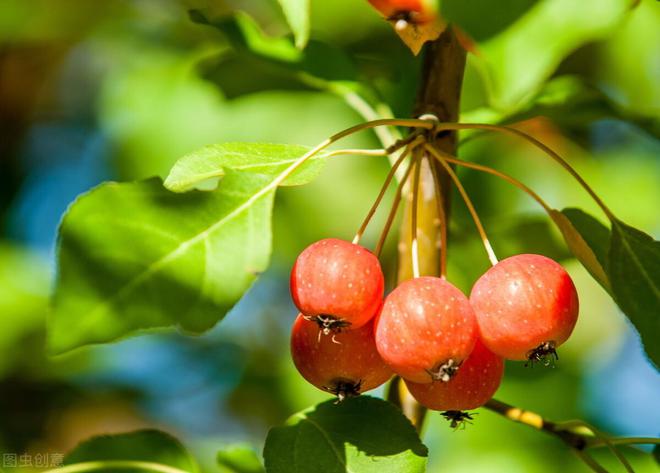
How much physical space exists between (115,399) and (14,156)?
104 centimetres

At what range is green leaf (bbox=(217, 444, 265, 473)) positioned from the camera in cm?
151

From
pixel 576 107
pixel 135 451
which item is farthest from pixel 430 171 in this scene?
pixel 135 451

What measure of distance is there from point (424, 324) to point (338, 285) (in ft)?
0.36

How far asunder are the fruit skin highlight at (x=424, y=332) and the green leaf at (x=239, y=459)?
487mm

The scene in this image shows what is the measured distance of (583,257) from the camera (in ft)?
3.92

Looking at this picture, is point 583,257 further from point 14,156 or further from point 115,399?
point 14,156

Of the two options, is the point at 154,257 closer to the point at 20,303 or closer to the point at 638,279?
the point at 638,279

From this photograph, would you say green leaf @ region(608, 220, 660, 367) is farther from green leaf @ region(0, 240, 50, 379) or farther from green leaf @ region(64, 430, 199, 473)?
green leaf @ region(0, 240, 50, 379)

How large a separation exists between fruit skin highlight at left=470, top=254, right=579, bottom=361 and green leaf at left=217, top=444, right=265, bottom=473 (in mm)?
542

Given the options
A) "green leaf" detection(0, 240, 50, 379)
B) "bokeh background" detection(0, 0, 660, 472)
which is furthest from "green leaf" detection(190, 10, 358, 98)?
"green leaf" detection(0, 240, 50, 379)

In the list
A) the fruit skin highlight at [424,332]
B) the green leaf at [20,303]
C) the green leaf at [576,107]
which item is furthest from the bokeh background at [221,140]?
the fruit skin highlight at [424,332]

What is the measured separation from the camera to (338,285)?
43.1 inches

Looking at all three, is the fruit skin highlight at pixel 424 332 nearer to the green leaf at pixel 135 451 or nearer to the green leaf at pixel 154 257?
the green leaf at pixel 154 257

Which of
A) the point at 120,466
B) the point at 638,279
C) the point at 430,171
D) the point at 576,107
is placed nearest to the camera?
the point at 638,279
